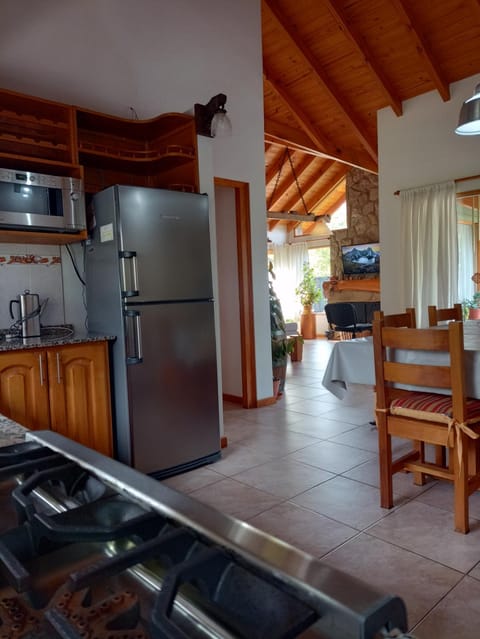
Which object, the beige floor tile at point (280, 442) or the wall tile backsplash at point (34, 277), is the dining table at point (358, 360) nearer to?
the beige floor tile at point (280, 442)

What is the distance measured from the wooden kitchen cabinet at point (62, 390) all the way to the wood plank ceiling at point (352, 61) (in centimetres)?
408

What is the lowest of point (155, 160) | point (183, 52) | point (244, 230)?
point (244, 230)

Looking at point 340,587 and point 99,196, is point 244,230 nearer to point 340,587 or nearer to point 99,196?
point 99,196

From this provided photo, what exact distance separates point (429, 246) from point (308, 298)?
606 cm

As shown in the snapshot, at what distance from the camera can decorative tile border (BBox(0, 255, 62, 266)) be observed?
2896 mm

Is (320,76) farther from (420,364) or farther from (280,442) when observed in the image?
(420,364)

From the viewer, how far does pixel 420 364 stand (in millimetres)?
2332

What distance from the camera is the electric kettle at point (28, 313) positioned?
2.80 m

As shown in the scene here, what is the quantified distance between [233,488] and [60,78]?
2818 mm

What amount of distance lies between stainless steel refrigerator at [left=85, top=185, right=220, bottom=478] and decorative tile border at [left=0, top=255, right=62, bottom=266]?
23 centimetres

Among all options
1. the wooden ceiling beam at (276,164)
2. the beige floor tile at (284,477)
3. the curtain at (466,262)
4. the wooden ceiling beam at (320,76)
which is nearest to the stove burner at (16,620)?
the beige floor tile at (284,477)

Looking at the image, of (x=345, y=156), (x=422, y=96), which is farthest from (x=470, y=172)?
(x=345, y=156)

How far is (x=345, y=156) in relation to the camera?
6.92 m

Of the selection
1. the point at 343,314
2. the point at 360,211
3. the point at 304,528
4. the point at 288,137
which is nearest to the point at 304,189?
the point at 360,211
